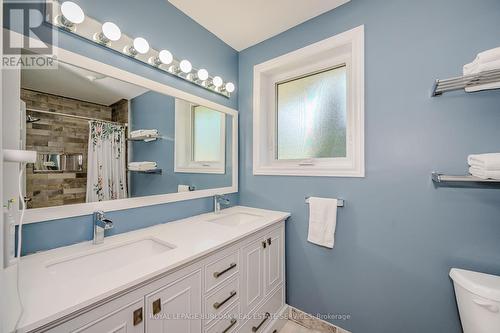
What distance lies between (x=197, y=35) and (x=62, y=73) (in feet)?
3.48

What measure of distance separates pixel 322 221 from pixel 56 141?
167cm

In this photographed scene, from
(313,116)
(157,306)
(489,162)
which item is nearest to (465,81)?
(489,162)

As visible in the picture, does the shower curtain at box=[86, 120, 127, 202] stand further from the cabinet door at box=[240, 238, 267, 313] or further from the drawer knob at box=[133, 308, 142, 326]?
the cabinet door at box=[240, 238, 267, 313]

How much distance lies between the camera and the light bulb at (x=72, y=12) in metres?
1.00

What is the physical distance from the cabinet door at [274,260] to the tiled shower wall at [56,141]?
1.20 meters

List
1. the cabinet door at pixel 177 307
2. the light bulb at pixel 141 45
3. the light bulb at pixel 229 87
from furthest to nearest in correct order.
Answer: the light bulb at pixel 229 87 → the light bulb at pixel 141 45 → the cabinet door at pixel 177 307

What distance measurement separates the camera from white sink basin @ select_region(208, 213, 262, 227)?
1747mm

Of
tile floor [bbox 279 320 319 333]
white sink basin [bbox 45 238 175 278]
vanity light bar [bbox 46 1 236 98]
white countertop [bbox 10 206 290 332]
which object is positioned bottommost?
tile floor [bbox 279 320 319 333]

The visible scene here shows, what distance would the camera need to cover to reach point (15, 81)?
2.94ft

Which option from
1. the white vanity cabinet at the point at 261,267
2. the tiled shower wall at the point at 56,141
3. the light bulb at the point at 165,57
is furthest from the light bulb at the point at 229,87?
the white vanity cabinet at the point at 261,267

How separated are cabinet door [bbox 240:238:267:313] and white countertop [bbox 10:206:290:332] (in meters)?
0.14

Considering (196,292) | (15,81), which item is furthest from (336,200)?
(15,81)

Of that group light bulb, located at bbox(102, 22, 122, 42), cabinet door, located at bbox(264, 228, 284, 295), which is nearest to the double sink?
cabinet door, located at bbox(264, 228, 284, 295)

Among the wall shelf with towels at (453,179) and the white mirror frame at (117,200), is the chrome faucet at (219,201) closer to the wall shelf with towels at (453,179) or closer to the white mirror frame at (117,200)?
the white mirror frame at (117,200)
